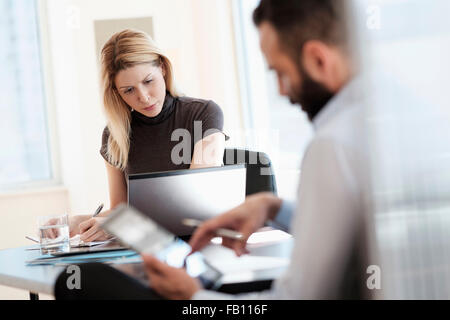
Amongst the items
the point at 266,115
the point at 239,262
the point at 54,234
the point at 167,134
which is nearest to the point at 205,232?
the point at 239,262

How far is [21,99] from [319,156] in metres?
3.88

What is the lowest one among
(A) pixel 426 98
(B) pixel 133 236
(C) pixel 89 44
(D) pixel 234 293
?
(D) pixel 234 293

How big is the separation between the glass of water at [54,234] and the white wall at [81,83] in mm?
2498

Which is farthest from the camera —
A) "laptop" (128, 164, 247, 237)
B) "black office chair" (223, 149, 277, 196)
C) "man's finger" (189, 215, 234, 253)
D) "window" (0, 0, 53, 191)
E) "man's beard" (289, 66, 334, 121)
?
"window" (0, 0, 53, 191)

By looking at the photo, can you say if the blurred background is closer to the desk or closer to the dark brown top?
the dark brown top

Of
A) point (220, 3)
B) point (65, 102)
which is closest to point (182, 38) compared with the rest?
point (220, 3)

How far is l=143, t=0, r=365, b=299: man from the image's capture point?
1038 millimetres

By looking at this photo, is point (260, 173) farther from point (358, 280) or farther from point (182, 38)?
point (182, 38)

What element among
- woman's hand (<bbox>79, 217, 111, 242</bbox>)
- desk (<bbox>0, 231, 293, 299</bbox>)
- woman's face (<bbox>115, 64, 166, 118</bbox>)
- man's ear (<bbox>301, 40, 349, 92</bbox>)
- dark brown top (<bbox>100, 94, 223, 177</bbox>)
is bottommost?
desk (<bbox>0, 231, 293, 299</bbox>)

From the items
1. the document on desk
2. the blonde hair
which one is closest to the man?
the document on desk

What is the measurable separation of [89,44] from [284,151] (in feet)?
4.92

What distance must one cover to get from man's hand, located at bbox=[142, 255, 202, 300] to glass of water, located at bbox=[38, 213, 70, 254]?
0.76 metres

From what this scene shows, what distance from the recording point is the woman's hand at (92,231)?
2.08 meters
